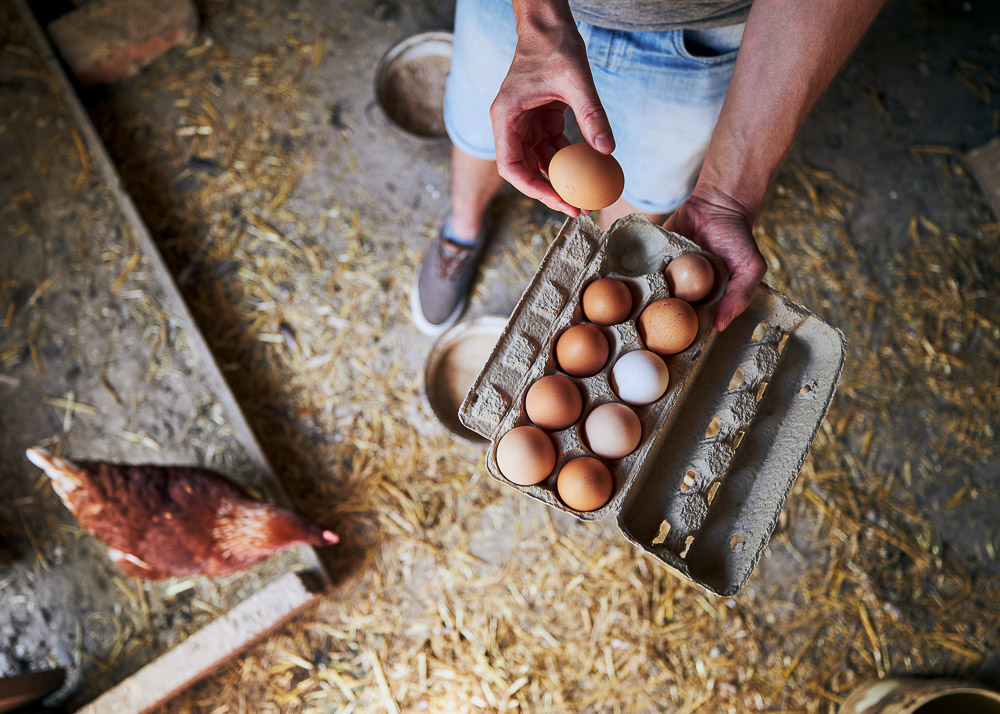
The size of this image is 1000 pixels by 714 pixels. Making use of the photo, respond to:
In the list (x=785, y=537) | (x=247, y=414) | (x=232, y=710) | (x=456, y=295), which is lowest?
(x=232, y=710)

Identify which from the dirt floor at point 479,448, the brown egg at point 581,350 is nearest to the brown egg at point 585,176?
the brown egg at point 581,350

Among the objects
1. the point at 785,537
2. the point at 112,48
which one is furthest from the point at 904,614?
the point at 112,48

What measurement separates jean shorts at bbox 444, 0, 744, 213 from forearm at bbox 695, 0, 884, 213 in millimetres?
122

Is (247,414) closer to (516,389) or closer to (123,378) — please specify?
(123,378)

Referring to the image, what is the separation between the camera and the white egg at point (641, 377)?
1304mm

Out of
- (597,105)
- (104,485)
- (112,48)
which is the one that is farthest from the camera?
(112,48)

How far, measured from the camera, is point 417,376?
252 cm

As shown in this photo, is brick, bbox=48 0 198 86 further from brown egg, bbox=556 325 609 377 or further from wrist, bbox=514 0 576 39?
brown egg, bbox=556 325 609 377

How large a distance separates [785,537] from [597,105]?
6.39 feet

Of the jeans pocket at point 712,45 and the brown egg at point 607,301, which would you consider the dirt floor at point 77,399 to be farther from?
the jeans pocket at point 712,45

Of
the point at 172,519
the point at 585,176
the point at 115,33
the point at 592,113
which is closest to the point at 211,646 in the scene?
the point at 172,519

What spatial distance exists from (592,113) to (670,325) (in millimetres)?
460

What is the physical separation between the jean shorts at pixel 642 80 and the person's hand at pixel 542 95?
208 mm

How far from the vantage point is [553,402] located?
50.9 inches
